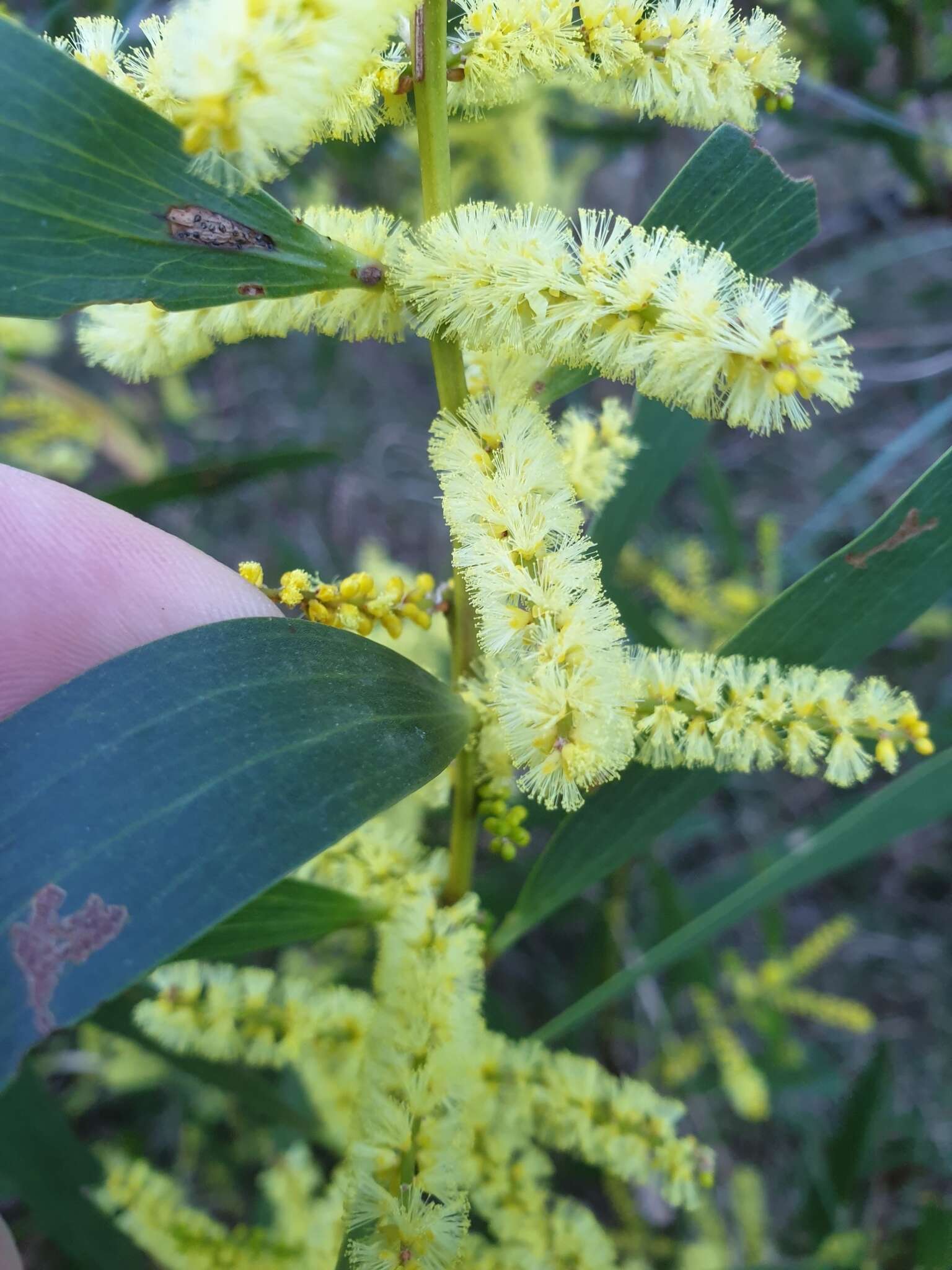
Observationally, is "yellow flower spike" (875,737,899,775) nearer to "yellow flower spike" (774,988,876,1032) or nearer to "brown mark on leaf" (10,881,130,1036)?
"brown mark on leaf" (10,881,130,1036)

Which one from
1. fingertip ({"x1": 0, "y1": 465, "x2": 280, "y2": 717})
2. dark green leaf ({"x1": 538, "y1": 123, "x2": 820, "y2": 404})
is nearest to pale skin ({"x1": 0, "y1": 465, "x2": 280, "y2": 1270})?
fingertip ({"x1": 0, "y1": 465, "x2": 280, "y2": 717})

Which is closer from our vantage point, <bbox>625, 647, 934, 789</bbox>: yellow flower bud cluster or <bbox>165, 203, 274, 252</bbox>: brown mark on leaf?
<bbox>165, 203, 274, 252</bbox>: brown mark on leaf

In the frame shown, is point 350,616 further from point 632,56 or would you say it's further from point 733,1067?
point 733,1067

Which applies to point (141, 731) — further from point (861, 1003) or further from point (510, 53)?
point (861, 1003)

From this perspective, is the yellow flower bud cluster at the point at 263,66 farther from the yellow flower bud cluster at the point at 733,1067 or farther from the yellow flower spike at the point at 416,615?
the yellow flower bud cluster at the point at 733,1067

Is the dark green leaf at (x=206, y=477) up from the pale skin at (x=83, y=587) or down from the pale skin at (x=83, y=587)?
up

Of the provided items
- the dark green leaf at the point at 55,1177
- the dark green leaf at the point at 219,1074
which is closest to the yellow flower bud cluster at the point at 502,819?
the dark green leaf at the point at 219,1074
